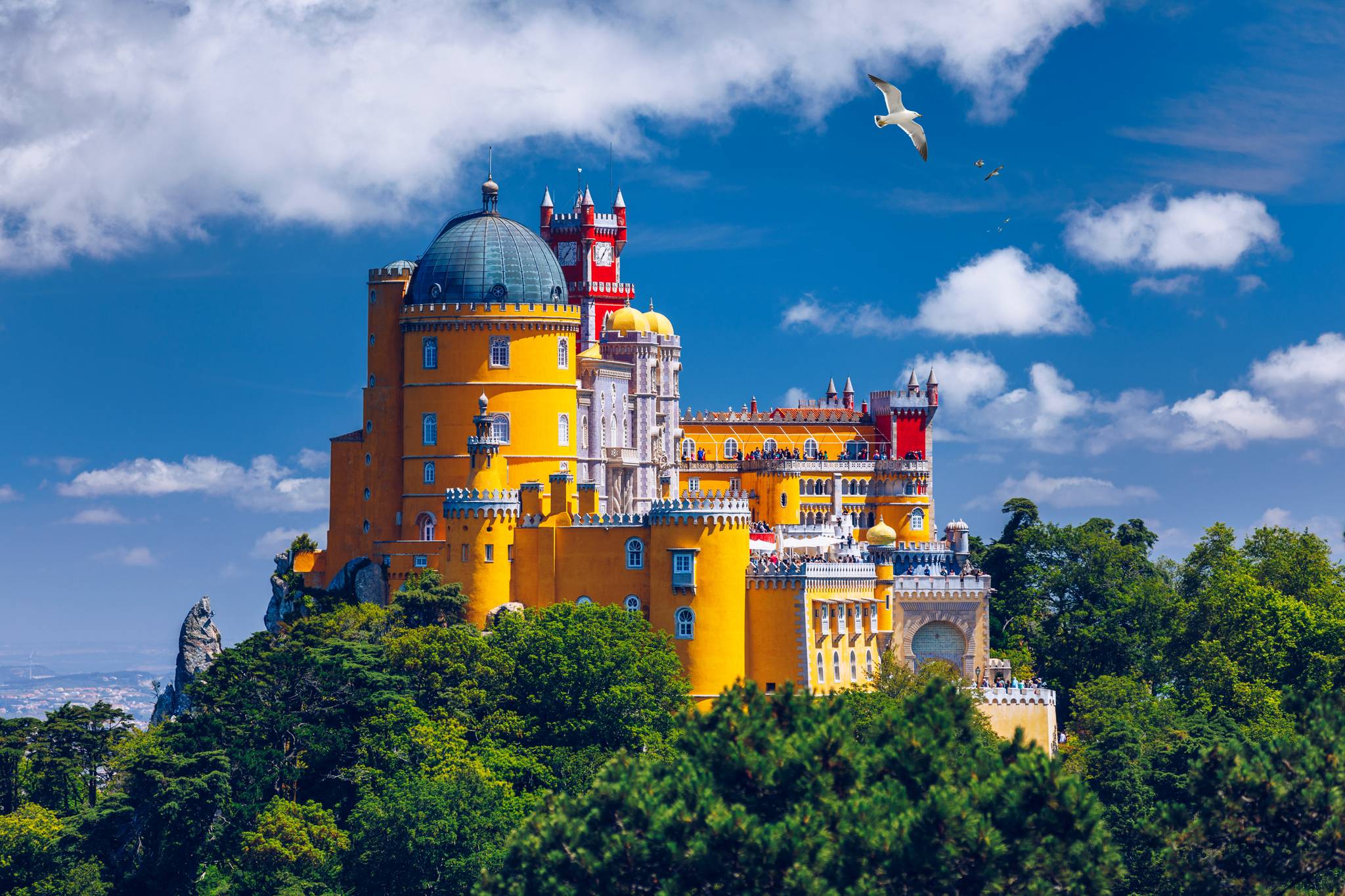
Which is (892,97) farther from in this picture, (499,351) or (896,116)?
(499,351)

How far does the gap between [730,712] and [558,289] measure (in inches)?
1627

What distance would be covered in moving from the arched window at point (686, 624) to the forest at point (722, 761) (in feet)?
5.32

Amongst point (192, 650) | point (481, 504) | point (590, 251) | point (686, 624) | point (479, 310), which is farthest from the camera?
point (590, 251)

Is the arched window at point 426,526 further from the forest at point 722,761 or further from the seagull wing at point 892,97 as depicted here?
the seagull wing at point 892,97

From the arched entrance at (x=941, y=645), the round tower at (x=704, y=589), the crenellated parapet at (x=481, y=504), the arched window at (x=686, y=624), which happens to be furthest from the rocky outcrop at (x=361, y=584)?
the arched entrance at (x=941, y=645)

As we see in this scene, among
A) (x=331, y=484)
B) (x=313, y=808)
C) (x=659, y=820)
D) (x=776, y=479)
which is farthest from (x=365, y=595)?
(x=659, y=820)

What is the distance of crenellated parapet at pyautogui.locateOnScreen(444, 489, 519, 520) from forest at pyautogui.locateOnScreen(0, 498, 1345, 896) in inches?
126

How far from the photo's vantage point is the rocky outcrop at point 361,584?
106 meters

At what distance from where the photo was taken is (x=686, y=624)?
98500 millimetres

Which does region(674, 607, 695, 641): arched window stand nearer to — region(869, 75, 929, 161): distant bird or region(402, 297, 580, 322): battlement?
region(402, 297, 580, 322): battlement

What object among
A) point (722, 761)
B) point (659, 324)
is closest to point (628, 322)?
point (659, 324)

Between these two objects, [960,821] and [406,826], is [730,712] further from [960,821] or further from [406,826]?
[406,826]

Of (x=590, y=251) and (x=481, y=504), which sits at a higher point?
(x=590, y=251)

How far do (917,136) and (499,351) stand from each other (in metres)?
46.4
